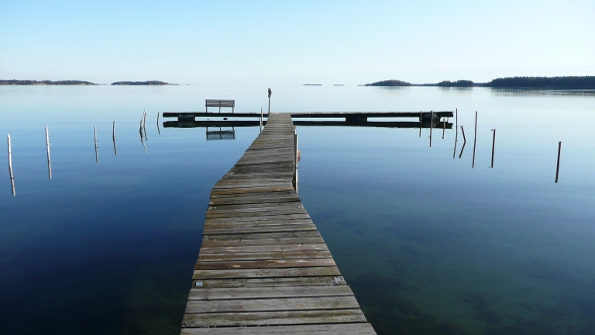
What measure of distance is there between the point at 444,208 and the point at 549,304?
5967mm

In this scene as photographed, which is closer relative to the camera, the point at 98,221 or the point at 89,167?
the point at 98,221

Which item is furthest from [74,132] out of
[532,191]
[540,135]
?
[540,135]

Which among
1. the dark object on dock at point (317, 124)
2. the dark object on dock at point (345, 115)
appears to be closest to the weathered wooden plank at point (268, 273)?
the dark object on dock at point (345, 115)

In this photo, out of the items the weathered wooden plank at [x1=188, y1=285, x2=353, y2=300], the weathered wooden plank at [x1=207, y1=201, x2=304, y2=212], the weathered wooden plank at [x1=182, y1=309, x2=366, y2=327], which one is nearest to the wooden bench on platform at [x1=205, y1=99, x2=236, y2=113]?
the weathered wooden plank at [x1=207, y1=201, x2=304, y2=212]

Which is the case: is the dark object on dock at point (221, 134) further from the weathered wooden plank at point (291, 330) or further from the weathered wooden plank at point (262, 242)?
the weathered wooden plank at point (291, 330)

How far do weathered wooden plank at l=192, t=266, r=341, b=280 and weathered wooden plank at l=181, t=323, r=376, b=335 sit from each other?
3.51 feet

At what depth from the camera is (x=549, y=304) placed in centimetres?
737

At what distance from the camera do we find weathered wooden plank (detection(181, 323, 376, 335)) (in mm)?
3979

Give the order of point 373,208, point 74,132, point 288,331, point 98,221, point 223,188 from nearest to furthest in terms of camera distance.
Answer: point 288,331 → point 223,188 → point 98,221 → point 373,208 → point 74,132

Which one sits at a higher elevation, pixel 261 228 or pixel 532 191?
pixel 261 228

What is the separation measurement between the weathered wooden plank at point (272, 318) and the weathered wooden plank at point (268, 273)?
2.73 ft

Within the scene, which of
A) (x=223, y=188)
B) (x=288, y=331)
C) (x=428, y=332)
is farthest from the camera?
(x=223, y=188)

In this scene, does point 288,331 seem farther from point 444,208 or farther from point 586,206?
point 586,206

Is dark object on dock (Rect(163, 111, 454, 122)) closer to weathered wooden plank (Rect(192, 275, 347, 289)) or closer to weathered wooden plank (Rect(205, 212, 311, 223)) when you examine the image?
weathered wooden plank (Rect(205, 212, 311, 223))
